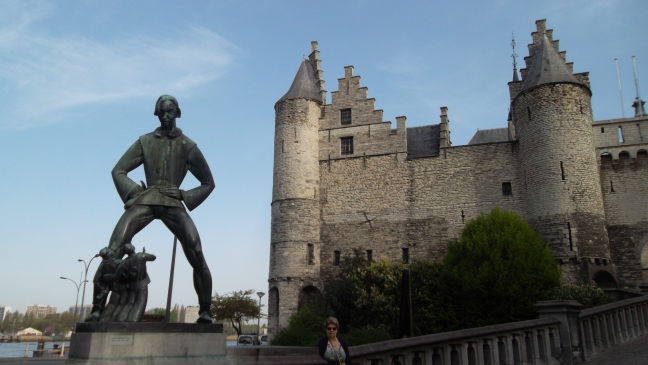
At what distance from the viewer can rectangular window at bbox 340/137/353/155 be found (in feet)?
109

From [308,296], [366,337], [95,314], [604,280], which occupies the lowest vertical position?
[366,337]

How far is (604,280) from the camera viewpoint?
26.7 meters

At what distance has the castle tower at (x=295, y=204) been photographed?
98.3ft

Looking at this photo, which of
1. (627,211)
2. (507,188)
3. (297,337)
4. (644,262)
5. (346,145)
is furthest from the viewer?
(346,145)

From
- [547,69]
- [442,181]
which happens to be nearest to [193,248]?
[442,181]

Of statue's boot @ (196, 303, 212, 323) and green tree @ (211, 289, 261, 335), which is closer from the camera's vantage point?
statue's boot @ (196, 303, 212, 323)

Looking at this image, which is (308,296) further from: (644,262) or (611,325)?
(611,325)

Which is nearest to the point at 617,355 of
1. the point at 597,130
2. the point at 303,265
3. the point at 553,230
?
the point at 553,230

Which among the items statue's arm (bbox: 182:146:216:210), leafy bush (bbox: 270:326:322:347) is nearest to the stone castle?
leafy bush (bbox: 270:326:322:347)

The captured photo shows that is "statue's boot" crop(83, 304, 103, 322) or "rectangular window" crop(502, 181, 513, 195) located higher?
"rectangular window" crop(502, 181, 513, 195)

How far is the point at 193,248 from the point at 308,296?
83.1ft

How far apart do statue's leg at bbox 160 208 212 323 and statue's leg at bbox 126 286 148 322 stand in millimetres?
627

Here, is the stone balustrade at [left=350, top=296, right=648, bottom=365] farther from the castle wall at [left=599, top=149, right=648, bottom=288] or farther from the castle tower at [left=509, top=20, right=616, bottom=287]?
the castle wall at [left=599, top=149, right=648, bottom=288]

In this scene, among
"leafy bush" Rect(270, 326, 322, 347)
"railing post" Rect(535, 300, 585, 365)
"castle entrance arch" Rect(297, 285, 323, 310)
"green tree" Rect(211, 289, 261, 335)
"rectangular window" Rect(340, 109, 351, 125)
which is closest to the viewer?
"railing post" Rect(535, 300, 585, 365)
